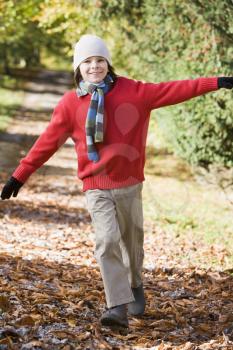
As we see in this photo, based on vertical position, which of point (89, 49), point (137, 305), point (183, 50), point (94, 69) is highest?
point (183, 50)

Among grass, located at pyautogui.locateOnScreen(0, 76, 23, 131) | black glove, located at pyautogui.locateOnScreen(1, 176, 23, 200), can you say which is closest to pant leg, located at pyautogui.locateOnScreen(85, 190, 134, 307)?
black glove, located at pyautogui.locateOnScreen(1, 176, 23, 200)

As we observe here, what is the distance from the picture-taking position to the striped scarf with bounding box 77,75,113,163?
4.19m

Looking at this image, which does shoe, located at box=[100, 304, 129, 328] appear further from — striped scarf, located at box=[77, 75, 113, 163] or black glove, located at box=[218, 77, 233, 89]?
black glove, located at box=[218, 77, 233, 89]

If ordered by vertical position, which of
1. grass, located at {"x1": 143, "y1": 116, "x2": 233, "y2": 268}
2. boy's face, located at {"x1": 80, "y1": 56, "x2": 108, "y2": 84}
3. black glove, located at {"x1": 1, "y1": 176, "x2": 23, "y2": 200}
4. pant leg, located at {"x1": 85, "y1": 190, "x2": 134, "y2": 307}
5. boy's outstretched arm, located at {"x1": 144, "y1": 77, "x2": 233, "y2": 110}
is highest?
boy's face, located at {"x1": 80, "y1": 56, "x2": 108, "y2": 84}

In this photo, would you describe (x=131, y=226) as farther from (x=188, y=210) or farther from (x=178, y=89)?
(x=188, y=210)

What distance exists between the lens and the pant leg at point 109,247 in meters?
4.34

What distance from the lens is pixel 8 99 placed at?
1173 inches

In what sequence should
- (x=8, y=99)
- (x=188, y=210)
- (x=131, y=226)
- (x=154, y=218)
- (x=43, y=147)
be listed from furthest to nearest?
(x=8, y=99) < (x=188, y=210) < (x=154, y=218) < (x=131, y=226) < (x=43, y=147)

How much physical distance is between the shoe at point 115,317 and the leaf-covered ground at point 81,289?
70 mm

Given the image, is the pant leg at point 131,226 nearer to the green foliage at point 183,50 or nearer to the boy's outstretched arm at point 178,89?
the boy's outstretched arm at point 178,89

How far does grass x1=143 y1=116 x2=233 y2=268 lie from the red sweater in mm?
3139

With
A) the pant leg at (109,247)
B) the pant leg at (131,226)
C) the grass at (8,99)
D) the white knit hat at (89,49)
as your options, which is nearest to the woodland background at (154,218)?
the pant leg at (109,247)

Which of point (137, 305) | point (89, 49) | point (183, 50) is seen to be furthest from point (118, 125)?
point (183, 50)

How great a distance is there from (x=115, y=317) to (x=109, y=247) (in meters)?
0.51
